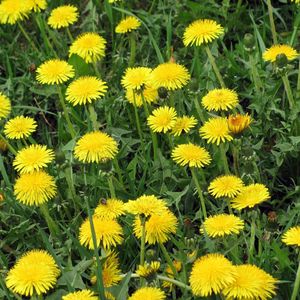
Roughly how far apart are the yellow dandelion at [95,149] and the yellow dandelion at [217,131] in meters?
0.32

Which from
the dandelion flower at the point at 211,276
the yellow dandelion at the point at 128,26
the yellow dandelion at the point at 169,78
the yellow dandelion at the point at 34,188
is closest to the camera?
the dandelion flower at the point at 211,276

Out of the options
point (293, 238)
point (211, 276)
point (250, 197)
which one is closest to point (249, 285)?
point (211, 276)

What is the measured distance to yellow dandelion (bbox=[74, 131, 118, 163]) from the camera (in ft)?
7.66

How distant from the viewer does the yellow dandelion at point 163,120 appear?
2.49m

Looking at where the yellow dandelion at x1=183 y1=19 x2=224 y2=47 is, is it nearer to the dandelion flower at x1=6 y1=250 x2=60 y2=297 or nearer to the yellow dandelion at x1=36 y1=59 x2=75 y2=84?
the yellow dandelion at x1=36 y1=59 x2=75 y2=84

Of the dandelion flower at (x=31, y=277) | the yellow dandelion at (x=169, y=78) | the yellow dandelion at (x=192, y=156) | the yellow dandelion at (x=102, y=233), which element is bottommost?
the dandelion flower at (x=31, y=277)

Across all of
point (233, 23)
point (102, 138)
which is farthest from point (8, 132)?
point (233, 23)

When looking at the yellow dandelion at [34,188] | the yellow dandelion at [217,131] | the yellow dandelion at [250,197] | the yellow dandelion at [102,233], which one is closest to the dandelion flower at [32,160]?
the yellow dandelion at [34,188]

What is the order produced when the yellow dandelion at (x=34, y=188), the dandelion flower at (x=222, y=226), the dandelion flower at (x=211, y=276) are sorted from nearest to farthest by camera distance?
the dandelion flower at (x=211, y=276)
the dandelion flower at (x=222, y=226)
the yellow dandelion at (x=34, y=188)

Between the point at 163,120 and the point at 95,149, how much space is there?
296 millimetres

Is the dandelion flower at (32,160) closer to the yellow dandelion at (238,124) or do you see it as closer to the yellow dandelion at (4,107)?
the yellow dandelion at (4,107)

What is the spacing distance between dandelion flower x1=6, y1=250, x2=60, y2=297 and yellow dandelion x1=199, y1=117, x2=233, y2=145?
2.35ft

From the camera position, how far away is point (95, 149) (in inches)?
92.3

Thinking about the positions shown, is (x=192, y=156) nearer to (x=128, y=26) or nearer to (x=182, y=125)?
(x=182, y=125)
